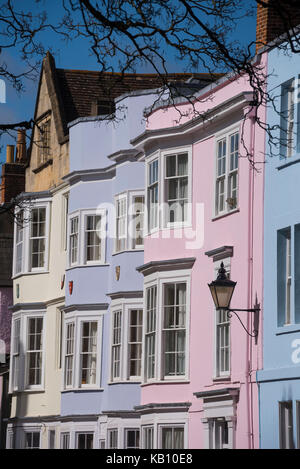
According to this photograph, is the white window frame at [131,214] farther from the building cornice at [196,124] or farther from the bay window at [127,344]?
the building cornice at [196,124]

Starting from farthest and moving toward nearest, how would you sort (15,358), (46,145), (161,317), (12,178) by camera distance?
(12,178) < (46,145) < (15,358) < (161,317)

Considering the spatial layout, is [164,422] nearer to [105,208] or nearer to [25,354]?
[105,208]

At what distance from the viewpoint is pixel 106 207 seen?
3281 cm

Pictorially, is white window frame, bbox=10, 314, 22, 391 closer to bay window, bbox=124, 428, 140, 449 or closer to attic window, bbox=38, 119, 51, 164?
attic window, bbox=38, 119, 51, 164

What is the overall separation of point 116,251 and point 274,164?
838 centimetres

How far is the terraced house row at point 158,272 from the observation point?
23656mm

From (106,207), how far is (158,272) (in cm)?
540

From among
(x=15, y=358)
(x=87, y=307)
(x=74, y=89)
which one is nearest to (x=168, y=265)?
(x=87, y=307)

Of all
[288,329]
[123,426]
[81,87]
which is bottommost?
[123,426]

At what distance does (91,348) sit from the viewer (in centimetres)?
3256

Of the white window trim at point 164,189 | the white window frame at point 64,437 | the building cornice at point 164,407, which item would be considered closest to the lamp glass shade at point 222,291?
the building cornice at point 164,407

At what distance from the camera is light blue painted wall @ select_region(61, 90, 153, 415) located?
30562 millimetres
